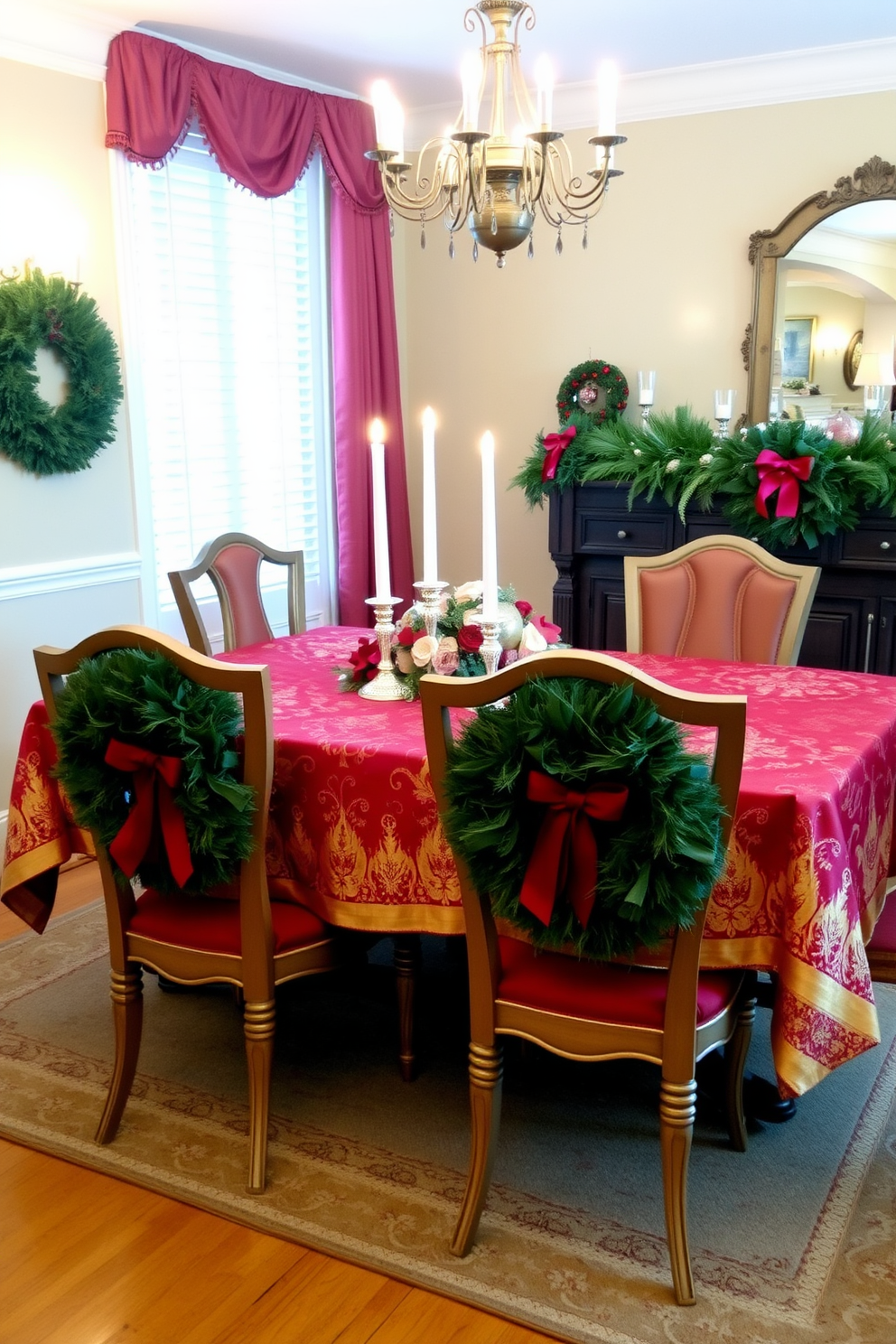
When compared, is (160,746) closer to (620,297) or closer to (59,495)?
(59,495)

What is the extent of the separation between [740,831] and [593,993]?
0.34 m

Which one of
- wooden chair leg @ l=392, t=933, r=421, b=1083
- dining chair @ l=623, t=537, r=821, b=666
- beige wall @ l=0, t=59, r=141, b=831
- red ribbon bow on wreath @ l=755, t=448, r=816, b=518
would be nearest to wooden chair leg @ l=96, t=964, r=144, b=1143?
wooden chair leg @ l=392, t=933, r=421, b=1083

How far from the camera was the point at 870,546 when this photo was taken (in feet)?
13.0

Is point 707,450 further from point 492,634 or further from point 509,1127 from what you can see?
point 509,1127

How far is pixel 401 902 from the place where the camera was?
2.14 meters

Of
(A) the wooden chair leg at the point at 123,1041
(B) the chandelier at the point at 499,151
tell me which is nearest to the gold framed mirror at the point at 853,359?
(B) the chandelier at the point at 499,151

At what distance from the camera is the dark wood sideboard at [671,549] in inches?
157

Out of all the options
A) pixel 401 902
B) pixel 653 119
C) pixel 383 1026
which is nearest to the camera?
pixel 401 902

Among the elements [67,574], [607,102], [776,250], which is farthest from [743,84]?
[67,574]

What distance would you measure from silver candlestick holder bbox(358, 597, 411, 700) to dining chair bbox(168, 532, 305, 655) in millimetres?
779

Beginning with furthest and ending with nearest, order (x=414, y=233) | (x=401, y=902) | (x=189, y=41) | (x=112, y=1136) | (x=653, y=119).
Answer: (x=414, y=233) < (x=653, y=119) < (x=189, y=41) < (x=112, y=1136) < (x=401, y=902)

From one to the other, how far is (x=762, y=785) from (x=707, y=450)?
99.3 inches

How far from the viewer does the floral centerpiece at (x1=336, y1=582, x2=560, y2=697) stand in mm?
2342

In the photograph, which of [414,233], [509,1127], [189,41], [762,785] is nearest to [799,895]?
[762,785]
